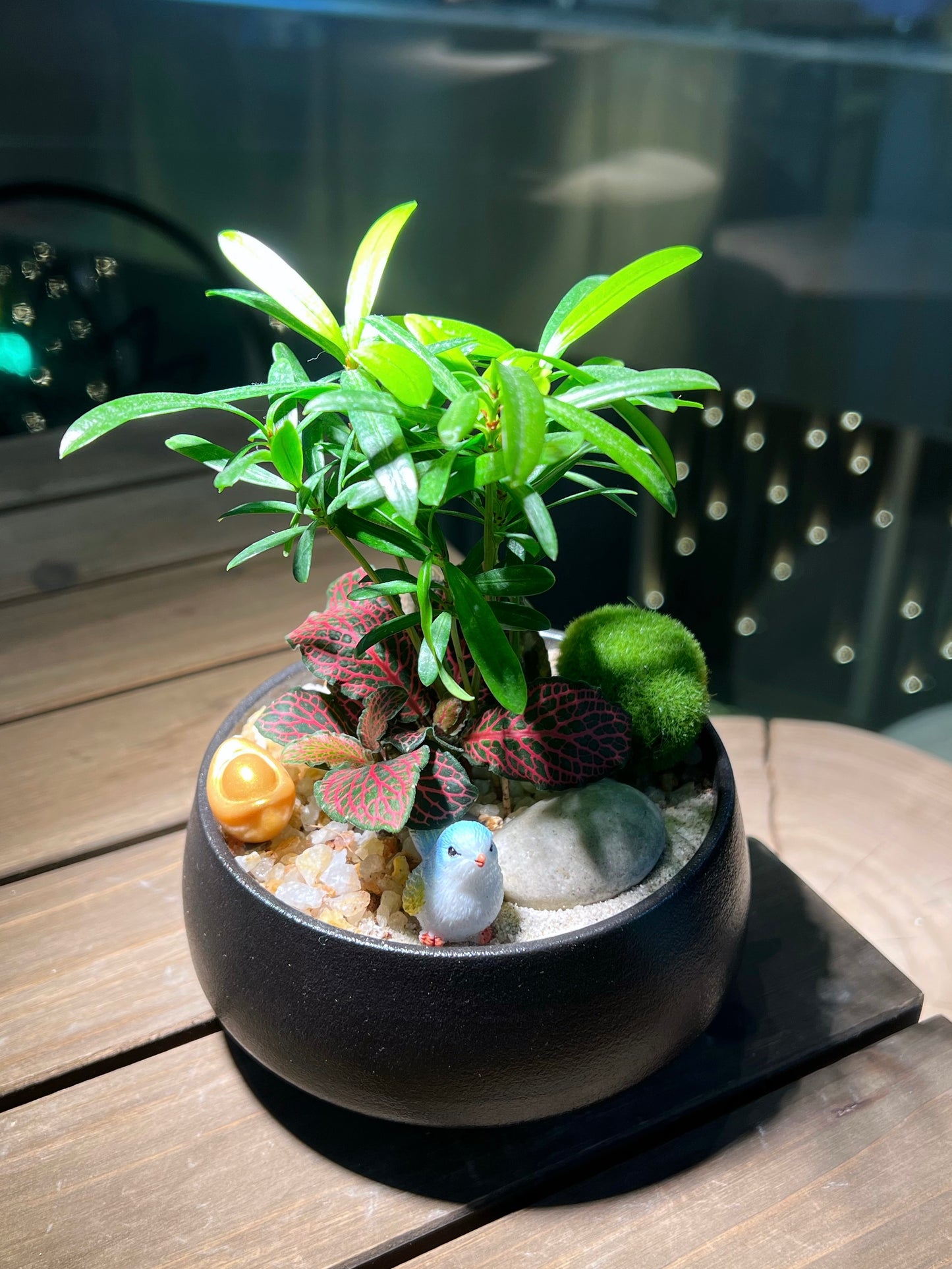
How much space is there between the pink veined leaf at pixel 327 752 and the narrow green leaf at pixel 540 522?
0.54ft

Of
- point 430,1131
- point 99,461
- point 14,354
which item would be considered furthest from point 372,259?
point 14,354

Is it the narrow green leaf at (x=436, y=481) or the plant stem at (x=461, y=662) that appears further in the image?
the plant stem at (x=461, y=662)

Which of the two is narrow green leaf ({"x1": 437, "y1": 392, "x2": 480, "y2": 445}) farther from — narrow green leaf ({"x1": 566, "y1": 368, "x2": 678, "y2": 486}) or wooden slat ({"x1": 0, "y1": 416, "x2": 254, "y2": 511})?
wooden slat ({"x1": 0, "y1": 416, "x2": 254, "y2": 511})

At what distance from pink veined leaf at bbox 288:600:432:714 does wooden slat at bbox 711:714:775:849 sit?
0.33m

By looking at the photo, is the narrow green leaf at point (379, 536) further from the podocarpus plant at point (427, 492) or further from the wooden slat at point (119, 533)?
the wooden slat at point (119, 533)

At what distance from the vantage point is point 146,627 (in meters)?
0.91

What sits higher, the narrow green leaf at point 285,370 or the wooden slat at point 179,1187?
the narrow green leaf at point 285,370

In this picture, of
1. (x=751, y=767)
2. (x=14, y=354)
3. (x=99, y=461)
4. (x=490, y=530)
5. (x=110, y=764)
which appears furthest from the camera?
(x=14, y=354)

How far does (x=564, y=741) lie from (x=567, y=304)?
0.20 meters

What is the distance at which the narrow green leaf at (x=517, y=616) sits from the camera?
47cm

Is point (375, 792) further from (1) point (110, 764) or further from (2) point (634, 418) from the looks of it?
(1) point (110, 764)

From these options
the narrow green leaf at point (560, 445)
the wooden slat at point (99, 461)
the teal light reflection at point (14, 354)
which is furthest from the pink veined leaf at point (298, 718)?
the teal light reflection at point (14, 354)

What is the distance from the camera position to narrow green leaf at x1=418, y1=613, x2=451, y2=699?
428 mm

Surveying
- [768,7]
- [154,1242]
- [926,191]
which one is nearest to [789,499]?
[926,191]
